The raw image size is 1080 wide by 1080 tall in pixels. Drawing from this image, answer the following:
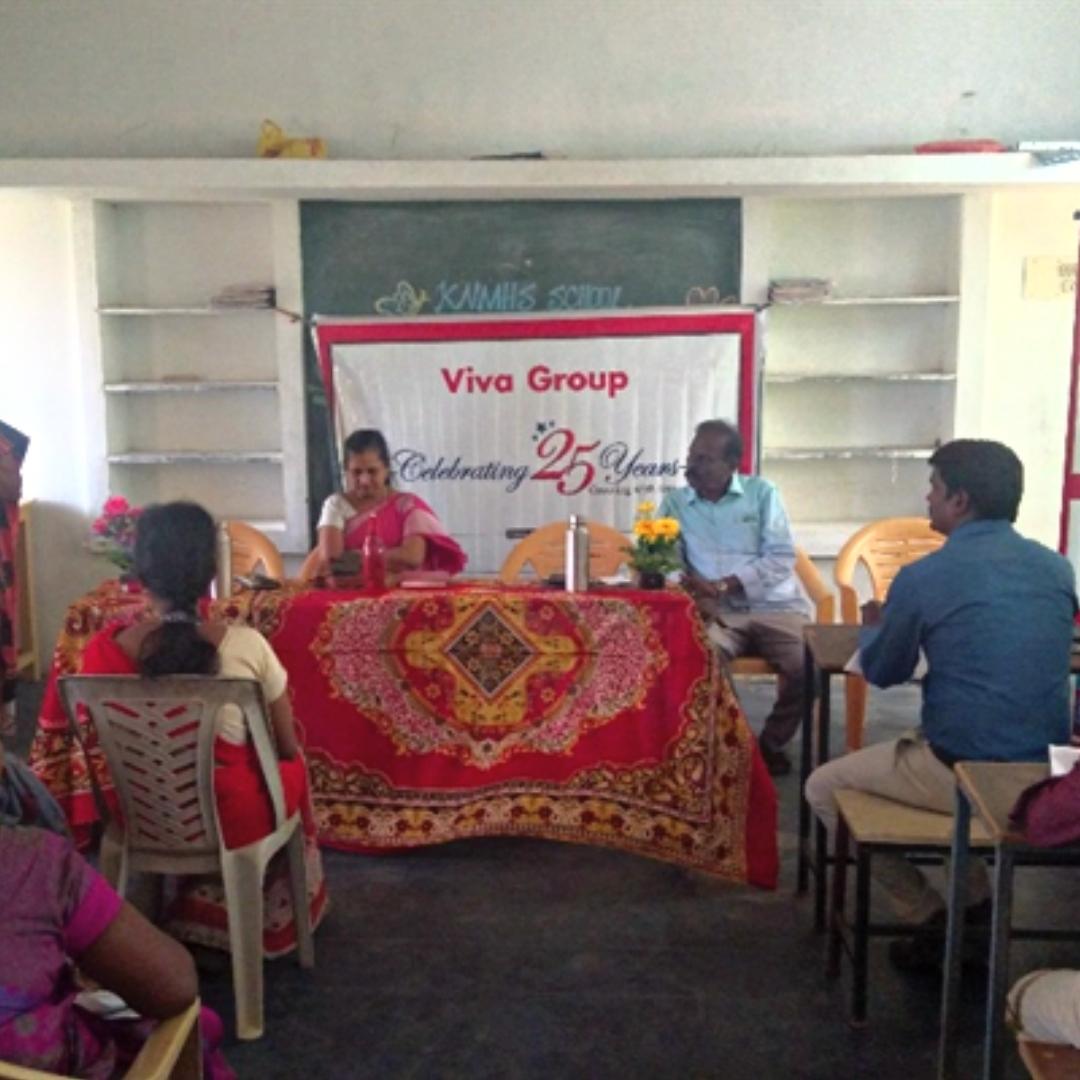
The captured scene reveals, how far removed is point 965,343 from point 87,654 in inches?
171

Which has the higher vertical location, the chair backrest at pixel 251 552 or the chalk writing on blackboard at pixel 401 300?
the chalk writing on blackboard at pixel 401 300

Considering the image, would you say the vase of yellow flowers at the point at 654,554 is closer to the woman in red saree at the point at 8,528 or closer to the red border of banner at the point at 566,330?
the red border of banner at the point at 566,330

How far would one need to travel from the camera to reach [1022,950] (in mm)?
3299

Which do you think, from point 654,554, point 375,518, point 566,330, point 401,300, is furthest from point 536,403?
point 654,554

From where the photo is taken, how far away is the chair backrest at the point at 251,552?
4.98 meters

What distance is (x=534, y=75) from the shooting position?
18.7ft

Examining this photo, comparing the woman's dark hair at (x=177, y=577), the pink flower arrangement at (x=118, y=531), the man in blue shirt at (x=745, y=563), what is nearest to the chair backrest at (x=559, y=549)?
the man in blue shirt at (x=745, y=563)

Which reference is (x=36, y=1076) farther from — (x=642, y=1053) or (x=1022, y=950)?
(x=1022, y=950)

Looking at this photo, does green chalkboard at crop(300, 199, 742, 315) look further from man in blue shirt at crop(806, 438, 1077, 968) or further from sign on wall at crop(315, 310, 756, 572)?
man in blue shirt at crop(806, 438, 1077, 968)

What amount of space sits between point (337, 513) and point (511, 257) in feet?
6.12

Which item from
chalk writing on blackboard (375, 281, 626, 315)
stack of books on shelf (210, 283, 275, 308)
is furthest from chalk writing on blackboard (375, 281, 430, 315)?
stack of books on shelf (210, 283, 275, 308)

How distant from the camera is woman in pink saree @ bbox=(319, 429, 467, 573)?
4.59m

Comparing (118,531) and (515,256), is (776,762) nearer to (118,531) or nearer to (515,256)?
(118,531)

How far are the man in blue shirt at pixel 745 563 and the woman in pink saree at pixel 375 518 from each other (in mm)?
930
